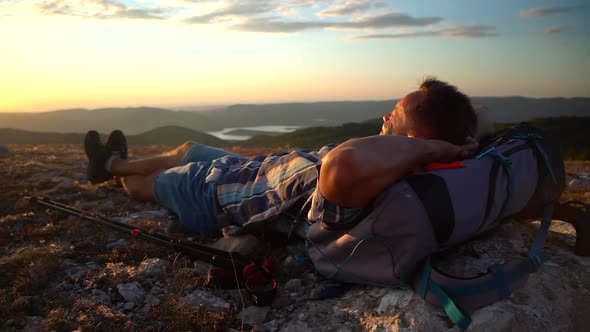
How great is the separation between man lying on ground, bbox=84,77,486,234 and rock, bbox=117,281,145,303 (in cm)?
133

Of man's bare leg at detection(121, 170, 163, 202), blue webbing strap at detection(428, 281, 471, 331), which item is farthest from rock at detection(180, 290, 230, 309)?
man's bare leg at detection(121, 170, 163, 202)

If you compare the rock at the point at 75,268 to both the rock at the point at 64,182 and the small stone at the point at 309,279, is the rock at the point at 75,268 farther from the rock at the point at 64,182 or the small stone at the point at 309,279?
the rock at the point at 64,182

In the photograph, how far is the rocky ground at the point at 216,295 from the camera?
2664 mm

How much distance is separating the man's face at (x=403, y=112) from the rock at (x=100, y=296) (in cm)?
Result: 299

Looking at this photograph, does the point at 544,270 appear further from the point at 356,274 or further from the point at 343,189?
the point at 343,189

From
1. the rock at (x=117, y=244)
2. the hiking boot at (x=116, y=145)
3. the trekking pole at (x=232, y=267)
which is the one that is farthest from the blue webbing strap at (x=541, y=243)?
the hiking boot at (x=116, y=145)

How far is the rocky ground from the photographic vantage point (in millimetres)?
2664

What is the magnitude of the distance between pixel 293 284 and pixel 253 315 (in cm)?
54

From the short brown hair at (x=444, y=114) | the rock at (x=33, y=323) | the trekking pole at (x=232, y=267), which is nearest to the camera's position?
the rock at (x=33, y=323)

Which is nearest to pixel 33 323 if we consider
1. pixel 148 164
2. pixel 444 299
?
pixel 444 299

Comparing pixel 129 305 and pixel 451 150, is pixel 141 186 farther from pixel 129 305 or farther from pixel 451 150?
pixel 451 150

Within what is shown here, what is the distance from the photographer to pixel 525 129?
3.55 metres

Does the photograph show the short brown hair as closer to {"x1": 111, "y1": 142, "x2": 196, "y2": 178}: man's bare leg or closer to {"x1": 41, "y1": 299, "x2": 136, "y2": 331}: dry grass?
{"x1": 41, "y1": 299, "x2": 136, "y2": 331}: dry grass

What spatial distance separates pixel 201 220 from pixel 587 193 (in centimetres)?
677
